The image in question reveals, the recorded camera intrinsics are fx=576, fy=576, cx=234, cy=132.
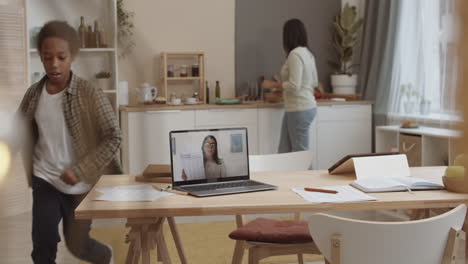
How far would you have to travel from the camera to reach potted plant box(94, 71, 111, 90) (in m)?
0.19

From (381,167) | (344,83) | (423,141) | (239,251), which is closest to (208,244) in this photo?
(239,251)

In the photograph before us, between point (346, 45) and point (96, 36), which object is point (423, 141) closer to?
point (346, 45)

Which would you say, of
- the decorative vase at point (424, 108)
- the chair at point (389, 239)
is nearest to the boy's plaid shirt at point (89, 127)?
the chair at point (389, 239)

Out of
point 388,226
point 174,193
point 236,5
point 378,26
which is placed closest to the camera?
point 388,226

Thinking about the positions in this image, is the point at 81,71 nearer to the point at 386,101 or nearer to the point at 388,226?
the point at 388,226

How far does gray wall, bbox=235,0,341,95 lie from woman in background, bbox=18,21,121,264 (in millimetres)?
3186

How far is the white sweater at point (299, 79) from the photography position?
8.56 ft

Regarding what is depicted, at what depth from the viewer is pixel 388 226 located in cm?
99

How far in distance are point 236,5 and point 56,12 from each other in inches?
128

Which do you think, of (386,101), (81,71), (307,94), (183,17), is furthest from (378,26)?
(81,71)

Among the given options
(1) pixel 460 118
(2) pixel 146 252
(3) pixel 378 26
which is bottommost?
(2) pixel 146 252

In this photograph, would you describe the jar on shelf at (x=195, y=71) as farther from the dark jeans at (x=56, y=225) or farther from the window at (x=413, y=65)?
the dark jeans at (x=56, y=225)

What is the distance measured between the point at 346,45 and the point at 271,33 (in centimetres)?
45

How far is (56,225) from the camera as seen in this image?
17 cm
